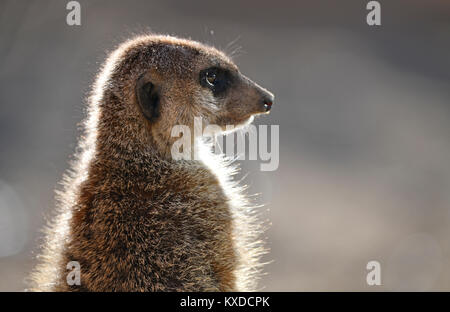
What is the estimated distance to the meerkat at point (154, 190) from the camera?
7.28 feet

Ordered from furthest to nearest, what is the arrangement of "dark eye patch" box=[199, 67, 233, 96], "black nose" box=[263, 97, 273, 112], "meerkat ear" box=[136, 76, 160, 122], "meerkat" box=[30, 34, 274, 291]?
"black nose" box=[263, 97, 273, 112] < "dark eye patch" box=[199, 67, 233, 96] < "meerkat ear" box=[136, 76, 160, 122] < "meerkat" box=[30, 34, 274, 291]


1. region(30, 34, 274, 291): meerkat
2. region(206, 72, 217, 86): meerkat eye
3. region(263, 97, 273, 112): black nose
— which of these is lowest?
region(30, 34, 274, 291): meerkat

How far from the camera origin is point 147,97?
8.36 feet

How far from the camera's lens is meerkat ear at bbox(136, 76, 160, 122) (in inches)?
99.8

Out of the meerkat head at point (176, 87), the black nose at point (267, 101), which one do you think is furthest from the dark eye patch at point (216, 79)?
the black nose at point (267, 101)

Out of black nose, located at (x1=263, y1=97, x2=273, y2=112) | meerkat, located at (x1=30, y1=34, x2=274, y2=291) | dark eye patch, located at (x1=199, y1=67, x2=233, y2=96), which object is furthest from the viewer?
black nose, located at (x1=263, y1=97, x2=273, y2=112)

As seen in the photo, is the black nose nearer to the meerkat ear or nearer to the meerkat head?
the meerkat head

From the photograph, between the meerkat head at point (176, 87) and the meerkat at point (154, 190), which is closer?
the meerkat at point (154, 190)

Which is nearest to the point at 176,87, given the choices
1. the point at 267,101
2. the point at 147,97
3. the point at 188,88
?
the point at 188,88

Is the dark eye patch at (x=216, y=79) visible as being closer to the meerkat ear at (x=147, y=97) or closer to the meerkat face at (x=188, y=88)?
the meerkat face at (x=188, y=88)

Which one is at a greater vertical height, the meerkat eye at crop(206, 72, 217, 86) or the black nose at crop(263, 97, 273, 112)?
the meerkat eye at crop(206, 72, 217, 86)

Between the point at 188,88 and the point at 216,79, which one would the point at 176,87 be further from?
the point at 216,79

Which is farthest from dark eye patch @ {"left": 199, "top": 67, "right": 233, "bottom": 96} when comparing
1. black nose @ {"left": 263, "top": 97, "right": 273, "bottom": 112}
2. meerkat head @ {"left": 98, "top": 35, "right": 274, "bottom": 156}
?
black nose @ {"left": 263, "top": 97, "right": 273, "bottom": 112}

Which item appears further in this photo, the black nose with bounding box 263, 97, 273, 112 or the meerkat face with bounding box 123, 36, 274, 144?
the black nose with bounding box 263, 97, 273, 112
